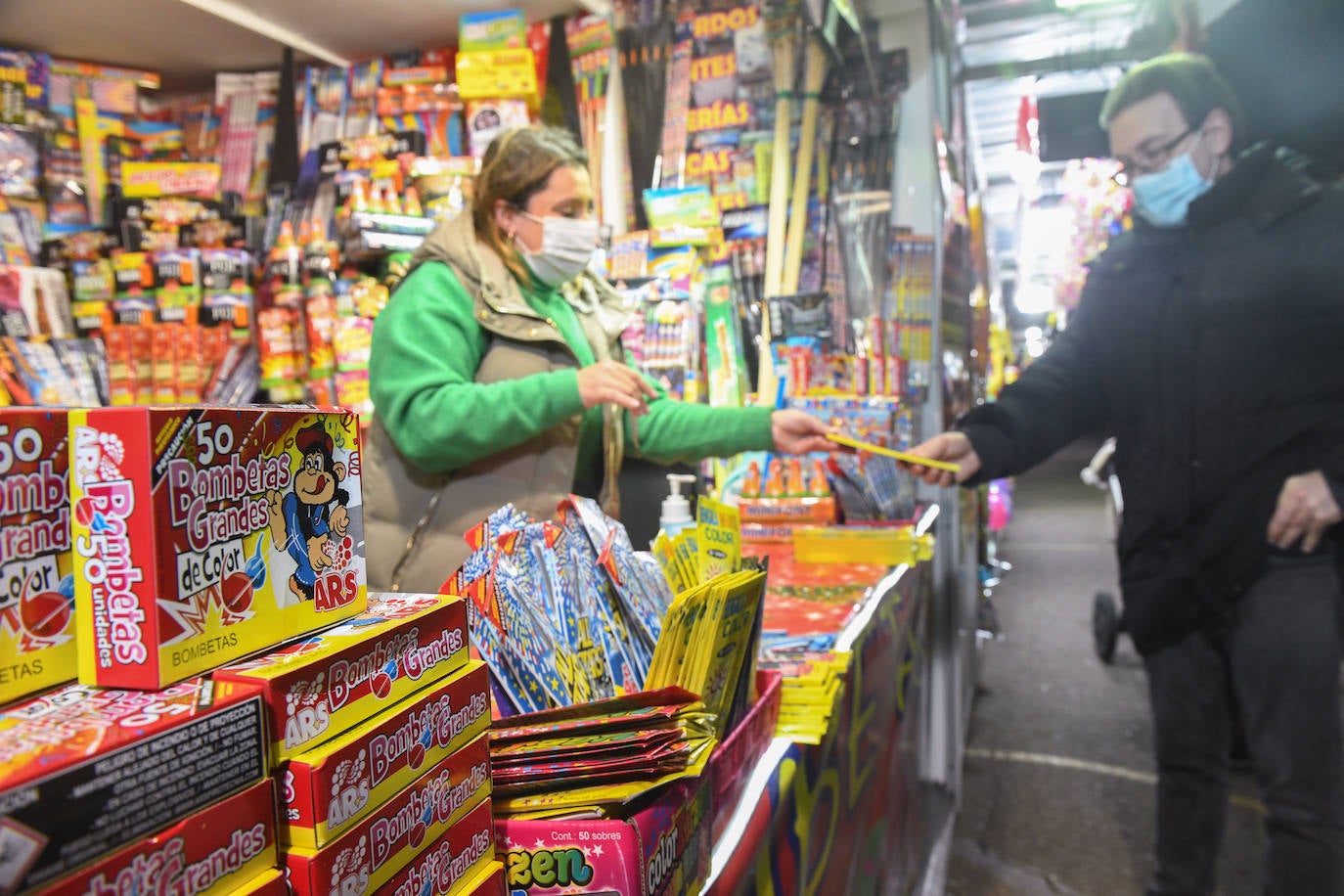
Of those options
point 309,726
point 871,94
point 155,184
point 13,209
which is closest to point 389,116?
point 155,184

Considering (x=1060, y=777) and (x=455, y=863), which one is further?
(x=1060, y=777)

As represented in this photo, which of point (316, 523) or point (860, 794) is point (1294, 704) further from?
point (316, 523)

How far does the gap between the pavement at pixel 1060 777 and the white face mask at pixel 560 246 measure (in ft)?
7.36

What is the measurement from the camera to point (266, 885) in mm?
494

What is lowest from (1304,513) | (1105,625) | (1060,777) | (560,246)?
(1060,777)

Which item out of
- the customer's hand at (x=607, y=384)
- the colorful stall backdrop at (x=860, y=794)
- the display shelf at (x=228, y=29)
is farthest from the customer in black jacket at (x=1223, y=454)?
the display shelf at (x=228, y=29)

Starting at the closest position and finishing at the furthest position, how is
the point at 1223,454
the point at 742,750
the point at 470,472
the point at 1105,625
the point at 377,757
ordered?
the point at 377,757 < the point at 742,750 < the point at 470,472 < the point at 1223,454 < the point at 1105,625

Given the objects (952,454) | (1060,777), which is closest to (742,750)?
(952,454)

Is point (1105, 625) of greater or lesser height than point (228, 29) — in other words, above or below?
below

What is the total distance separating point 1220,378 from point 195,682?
205 centimetres

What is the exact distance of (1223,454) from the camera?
1906 mm

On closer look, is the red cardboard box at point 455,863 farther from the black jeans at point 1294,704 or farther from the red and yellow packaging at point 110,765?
the black jeans at point 1294,704

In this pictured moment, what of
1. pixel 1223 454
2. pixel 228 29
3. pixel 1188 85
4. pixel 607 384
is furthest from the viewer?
pixel 228 29

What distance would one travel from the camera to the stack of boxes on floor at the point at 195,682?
43 centimetres
